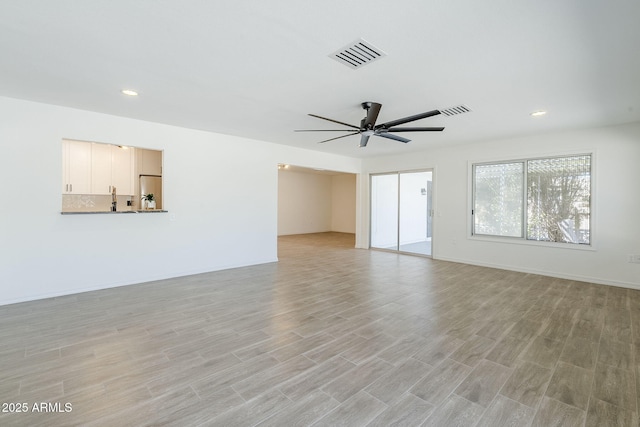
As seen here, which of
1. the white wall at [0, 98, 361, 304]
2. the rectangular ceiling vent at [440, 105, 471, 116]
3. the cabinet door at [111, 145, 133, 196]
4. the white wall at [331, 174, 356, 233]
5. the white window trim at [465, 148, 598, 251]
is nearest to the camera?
the white wall at [0, 98, 361, 304]

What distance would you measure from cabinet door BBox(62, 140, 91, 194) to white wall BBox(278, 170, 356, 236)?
20.7ft

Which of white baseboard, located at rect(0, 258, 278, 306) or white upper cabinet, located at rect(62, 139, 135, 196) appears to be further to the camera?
white upper cabinet, located at rect(62, 139, 135, 196)

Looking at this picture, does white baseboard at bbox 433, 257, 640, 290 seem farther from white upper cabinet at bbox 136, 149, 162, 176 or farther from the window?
white upper cabinet at bbox 136, 149, 162, 176

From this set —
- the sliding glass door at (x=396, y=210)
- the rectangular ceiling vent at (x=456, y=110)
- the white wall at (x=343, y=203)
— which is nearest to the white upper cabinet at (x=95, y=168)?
the rectangular ceiling vent at (x=456, y=110)

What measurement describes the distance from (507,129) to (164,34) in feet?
17.3

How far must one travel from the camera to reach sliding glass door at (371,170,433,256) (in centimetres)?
809

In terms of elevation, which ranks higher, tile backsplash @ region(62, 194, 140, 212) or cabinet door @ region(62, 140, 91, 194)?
cabinet door @ region(62, 140, 91, 194)

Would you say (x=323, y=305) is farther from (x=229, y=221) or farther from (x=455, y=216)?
(x=455, y=216)

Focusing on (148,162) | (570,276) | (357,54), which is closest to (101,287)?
(148,162)

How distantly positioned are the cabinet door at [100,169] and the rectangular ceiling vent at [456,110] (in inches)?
245

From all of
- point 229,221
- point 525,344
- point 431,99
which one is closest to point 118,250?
point 229,221

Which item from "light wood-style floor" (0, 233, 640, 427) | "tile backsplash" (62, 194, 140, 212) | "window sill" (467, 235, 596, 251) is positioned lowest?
"light wood-style floor" (0, 233, 640, 427)

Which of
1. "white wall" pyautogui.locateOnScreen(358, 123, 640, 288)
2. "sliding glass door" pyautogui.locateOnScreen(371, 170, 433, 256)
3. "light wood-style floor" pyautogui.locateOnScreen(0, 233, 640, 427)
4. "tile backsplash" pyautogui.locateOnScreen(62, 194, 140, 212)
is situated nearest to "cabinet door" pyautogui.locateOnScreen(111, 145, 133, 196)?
"tile backsplash" pyautogui.locateOnScreen(62, 194, 140, 212)

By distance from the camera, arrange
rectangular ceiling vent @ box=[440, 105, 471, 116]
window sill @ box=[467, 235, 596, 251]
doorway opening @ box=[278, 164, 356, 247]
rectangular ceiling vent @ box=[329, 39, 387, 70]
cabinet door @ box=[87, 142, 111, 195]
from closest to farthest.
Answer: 1. rectangular ceiling vent @ box=[329, 39, 387, 70]
2. rectangular ceiling vent @ box=[440, 105, 471, 116]
3. window sill @ box=[467, 235, 596, 251]
4. cabinet door @ box=[87, 142, 111, 195]
5. doorway opening @ box=[278, 164, 356, 247]
